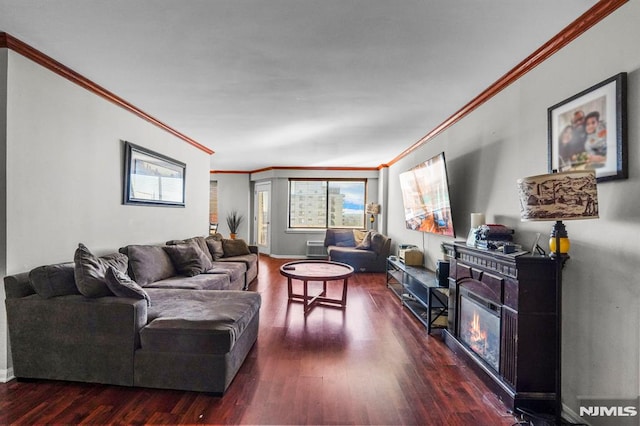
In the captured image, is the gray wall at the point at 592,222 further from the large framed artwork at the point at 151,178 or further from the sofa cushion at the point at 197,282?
the large framed artwork at the point at 151,178

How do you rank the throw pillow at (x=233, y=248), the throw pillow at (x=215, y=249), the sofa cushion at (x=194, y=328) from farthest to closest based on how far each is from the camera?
the throw pillow at (x=233, y=248), the throw pillow at (x=215, y=249), the sofa cushion at (x=194, y=328)

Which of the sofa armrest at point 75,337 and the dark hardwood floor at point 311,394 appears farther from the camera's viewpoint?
the sofa armrest at point 75,337

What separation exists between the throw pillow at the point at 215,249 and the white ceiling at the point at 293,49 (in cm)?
212

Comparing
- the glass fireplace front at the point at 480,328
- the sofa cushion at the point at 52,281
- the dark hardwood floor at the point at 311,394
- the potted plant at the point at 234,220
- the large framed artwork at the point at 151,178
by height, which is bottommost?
the dark hardwood floor at the point at 311,394

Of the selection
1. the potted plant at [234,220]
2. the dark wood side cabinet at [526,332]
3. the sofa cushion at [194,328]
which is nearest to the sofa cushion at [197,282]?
the sofa cushion at [194,328]

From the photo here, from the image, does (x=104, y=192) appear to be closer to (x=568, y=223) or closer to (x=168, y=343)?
(x=168, y=343)

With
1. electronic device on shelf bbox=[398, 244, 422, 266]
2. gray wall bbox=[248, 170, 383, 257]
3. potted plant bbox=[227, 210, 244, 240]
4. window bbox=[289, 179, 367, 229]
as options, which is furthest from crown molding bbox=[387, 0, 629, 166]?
potted plant bbox=[227, 210, 244, 240]

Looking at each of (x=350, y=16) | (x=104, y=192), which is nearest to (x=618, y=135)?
(x=350, y=16)

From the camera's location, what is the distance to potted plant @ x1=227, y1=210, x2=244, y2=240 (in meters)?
8.64

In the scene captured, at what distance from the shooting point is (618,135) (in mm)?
1620

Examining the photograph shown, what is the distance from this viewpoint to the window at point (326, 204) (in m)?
8.33

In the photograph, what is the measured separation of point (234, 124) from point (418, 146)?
116 inches

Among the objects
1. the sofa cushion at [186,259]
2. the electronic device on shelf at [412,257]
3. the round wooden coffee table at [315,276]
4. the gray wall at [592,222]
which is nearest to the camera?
the gray wall at [592,222]

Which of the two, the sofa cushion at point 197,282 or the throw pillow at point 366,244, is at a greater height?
the throw pillow at point 366,244
